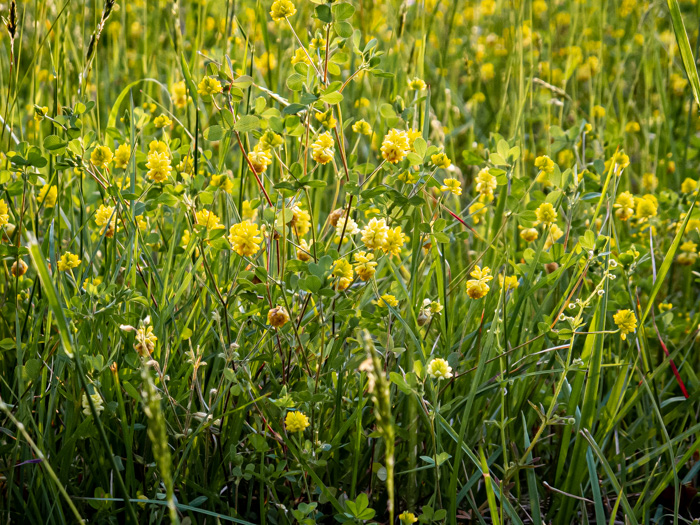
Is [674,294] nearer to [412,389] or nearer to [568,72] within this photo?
[568,72]

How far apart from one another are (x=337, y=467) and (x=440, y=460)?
0.88ft

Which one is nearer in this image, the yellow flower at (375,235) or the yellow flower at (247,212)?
the yellow flower at (375,235)

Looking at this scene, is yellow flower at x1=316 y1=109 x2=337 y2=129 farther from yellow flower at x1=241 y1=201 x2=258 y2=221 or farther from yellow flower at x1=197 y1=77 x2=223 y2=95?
yellow flower at x1=241 y1=201 x2=258 y2=221

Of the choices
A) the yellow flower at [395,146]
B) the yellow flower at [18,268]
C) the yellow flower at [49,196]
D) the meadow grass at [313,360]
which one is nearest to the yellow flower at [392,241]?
the meadow grass at [313,360]

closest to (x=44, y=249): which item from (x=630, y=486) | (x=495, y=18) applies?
(x=630, y=486)

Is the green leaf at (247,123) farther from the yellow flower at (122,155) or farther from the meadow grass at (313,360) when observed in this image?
the yellow flower at (122,155)

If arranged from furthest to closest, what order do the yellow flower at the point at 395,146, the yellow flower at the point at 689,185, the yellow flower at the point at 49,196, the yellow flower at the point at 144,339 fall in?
the yellow flower at the point at 689,185 < the yellow flower at the point at 49,196 < the yellow flower at the point at 395,146 < the yellow flower at the point at 144,339

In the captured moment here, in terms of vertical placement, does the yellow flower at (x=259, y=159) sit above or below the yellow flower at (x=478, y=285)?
above

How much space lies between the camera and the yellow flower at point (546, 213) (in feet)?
4.36

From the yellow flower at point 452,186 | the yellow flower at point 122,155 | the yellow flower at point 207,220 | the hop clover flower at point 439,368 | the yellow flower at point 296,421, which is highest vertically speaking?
the yellow flower at point 452,186

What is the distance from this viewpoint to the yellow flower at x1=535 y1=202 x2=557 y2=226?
4.36 feet

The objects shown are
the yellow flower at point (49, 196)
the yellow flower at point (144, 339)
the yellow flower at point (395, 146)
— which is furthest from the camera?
the yellow flower at point (49, 196)

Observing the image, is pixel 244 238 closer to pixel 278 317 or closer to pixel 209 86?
pixel 278 317

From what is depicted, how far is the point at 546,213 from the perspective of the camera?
52.6 inches
